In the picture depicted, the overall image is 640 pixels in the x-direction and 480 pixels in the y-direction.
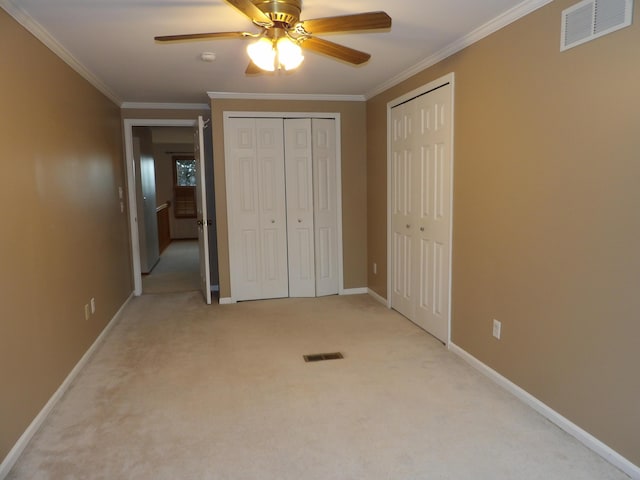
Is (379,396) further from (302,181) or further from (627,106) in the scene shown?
(302,181)

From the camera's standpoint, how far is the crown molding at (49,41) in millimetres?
2402

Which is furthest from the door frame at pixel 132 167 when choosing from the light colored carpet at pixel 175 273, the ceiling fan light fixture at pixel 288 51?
the ceiling fan light fixture at pixel 288 51

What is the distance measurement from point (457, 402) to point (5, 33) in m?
3.29

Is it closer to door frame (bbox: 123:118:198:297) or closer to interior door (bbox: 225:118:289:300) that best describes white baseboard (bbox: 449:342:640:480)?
interior door (bbox: 225:118:289:300)

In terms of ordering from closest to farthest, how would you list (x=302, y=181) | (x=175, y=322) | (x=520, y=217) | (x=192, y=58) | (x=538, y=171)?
(x=538, y=171) → (x=520, y=217) → (x=192, y=58) → (x=175, y=322) → (x=302, y=181)

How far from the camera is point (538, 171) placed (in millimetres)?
2518

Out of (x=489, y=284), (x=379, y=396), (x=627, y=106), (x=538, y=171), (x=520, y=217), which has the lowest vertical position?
(x=379, y=396)

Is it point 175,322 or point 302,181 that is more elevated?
point 302,181

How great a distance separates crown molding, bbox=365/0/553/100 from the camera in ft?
8.23

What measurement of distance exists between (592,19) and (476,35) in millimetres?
954

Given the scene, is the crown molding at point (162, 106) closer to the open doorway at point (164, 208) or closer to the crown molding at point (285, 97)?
the open doorway at point (164, 208)

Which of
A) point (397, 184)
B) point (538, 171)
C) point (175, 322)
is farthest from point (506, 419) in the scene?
point (175, 322)

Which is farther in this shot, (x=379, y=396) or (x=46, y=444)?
(x=379, y=396)

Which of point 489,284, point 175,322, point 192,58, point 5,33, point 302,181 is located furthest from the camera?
point 302,181
